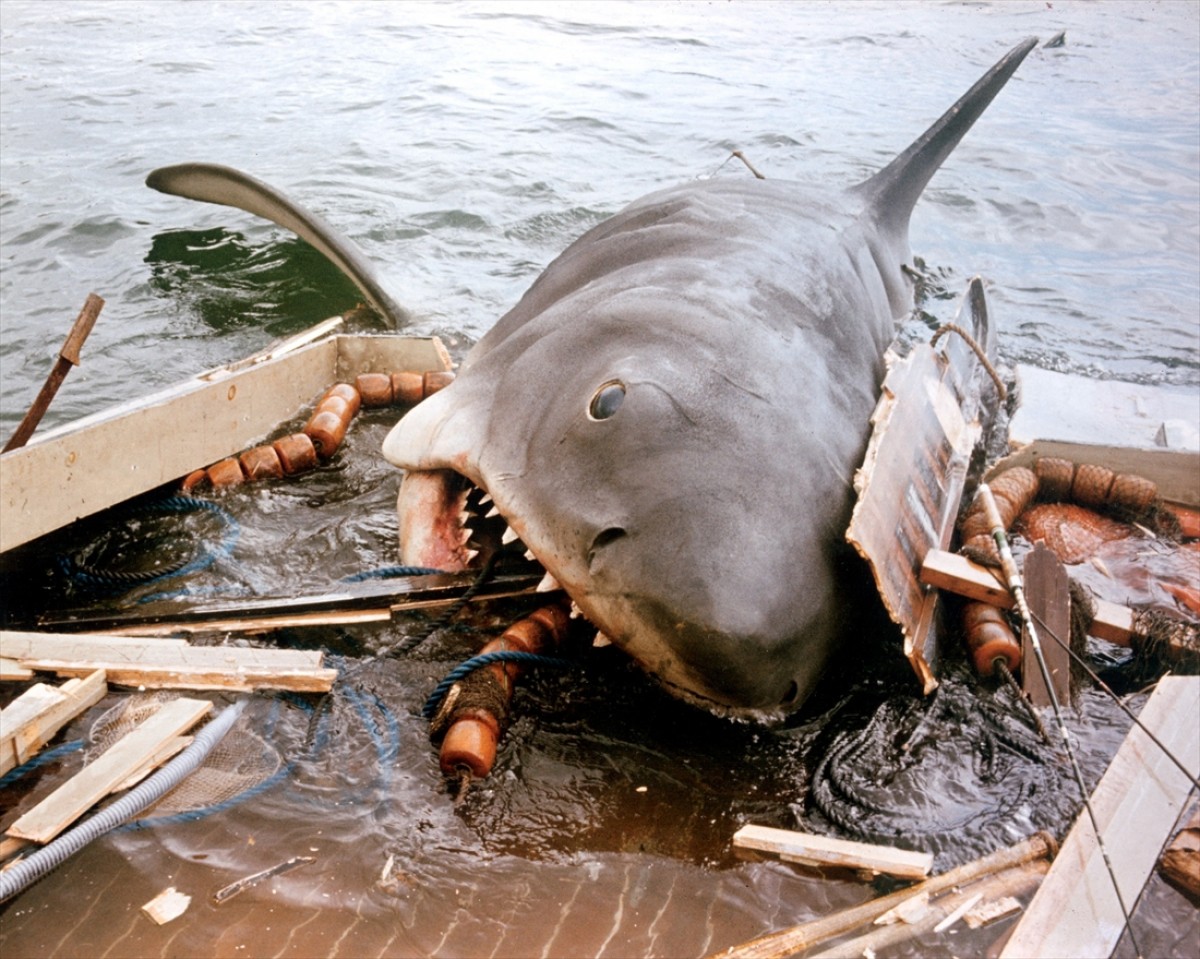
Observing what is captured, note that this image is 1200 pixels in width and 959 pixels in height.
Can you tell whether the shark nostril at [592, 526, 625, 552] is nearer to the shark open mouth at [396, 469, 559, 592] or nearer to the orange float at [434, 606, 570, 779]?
the orange float at [434, 606, 570, 779]

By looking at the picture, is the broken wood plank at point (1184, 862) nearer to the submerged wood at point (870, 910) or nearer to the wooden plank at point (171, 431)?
the submerged wood at point (870, 910)

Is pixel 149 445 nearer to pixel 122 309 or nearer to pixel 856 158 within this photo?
pixel 122 309

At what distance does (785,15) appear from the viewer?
27.8m

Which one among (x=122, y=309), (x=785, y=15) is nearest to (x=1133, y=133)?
(x=785, y=15)

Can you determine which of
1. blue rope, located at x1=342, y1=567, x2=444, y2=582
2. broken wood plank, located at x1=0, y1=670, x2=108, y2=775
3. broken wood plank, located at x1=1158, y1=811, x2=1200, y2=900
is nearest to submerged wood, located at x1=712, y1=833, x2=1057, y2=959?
broken wood plank, located at x1=1158, y1=811, x2=1200, y2=900

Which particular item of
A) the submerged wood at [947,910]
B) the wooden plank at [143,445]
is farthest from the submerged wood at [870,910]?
the wooden plank at [143,445]

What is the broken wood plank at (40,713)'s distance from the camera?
10.8 feet

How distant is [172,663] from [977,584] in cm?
305

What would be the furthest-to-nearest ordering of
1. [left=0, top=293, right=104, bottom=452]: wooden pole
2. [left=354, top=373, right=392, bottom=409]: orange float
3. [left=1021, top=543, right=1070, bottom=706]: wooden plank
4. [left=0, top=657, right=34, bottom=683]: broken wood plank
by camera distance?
[left=354, top=373, right=392, bottom=409]: orange float, [left=0, top=293, right=104, bottom=452]: wooden pole, [left=1021, top=543, right=1070, bottom=706]: wooden plank, [left=0, top=657, right=34, bottom=683]: broken wood plank

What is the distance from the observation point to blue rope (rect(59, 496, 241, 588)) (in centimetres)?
457

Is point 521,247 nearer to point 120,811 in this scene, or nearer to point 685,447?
point 685,447

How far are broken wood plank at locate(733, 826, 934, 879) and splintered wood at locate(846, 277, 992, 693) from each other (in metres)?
0.87

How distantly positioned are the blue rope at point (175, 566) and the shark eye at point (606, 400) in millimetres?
2111

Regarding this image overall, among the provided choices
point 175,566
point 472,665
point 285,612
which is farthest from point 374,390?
point 472,665
